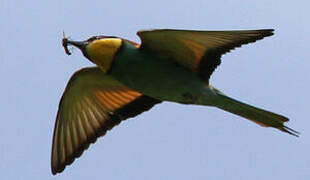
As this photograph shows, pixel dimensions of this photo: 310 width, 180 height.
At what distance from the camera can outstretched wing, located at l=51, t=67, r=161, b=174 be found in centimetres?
792

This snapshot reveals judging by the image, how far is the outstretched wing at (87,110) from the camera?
26.0 ft

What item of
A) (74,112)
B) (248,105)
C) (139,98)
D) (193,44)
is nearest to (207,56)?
(193,44)

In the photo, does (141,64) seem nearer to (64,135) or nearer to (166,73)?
(166,73)

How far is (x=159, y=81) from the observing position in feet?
23.0

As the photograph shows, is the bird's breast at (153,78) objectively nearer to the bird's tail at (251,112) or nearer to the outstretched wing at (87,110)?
the bird's tail at (251,112)

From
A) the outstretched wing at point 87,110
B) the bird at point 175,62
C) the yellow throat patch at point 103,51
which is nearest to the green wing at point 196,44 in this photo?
the bird at point 175,62

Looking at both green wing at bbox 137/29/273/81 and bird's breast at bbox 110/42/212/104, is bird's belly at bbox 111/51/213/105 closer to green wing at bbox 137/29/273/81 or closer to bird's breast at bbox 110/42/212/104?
bird's breast at bbox 110/42/212/104

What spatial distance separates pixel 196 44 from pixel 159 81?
46 cm

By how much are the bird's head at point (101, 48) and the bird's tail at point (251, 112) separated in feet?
3.14

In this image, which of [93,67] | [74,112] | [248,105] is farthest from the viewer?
[74,112]

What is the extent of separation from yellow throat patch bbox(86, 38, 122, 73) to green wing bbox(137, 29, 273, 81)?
0.84 feet

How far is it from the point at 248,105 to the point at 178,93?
627 millimetres

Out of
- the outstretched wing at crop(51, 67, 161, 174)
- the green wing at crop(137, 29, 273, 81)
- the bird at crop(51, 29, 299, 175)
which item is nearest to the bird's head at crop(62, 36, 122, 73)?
the bird at crop(51, 29, 299, 175)

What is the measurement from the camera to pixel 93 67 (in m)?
7.70
